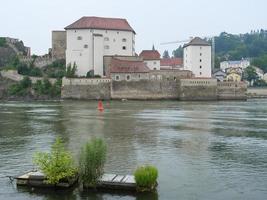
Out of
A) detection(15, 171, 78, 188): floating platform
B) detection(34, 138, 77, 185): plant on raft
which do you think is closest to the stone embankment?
detection(15, 171, 78, 188): floating platform

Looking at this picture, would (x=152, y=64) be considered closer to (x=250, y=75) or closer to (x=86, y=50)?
(x=86, y=50)

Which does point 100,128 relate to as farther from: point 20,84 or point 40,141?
point 20,84

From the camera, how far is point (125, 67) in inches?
2608

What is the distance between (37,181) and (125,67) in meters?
52.1

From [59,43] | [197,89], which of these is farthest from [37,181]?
[59,43]

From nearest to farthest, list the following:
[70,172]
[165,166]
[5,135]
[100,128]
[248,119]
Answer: [70,172] < [165,166] < [5,135] < [100,128] < [248,119]

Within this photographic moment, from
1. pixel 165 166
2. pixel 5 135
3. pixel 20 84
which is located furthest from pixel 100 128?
pixel 20 84

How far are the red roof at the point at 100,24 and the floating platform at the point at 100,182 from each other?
185ft

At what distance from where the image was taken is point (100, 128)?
30688 millimetres

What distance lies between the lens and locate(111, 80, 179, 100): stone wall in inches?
2579

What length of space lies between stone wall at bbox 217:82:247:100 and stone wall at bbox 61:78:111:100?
17467mm

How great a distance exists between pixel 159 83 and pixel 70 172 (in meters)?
52.8

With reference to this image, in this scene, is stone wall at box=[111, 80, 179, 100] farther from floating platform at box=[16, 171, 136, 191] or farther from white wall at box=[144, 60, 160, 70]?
floating platform at box=[16, 171, 136, 191]

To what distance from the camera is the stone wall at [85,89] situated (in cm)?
6588
